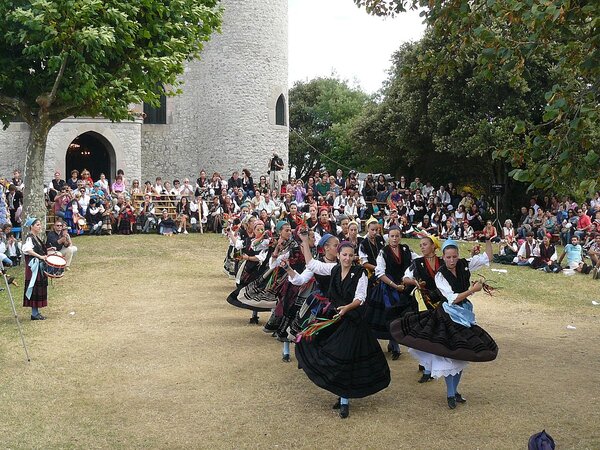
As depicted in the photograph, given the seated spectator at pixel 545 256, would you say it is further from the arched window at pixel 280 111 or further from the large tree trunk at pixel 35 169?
the arched window at pixel 280 111

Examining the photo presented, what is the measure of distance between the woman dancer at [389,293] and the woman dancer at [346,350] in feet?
6.15

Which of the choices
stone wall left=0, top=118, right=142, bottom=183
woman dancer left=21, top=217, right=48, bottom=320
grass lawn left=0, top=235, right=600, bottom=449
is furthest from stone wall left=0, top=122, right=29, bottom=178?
woman dancer left=21, top=217, right=48, bottom=320

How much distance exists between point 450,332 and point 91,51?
12730 millimetres

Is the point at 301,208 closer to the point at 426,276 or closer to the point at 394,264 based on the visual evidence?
the point at 394,264

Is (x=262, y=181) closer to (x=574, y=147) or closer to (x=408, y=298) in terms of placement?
(x=408, y=298)

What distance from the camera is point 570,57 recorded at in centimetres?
1043

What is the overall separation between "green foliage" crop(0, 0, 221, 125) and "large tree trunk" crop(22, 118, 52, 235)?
0.36m

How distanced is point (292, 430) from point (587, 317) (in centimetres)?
862

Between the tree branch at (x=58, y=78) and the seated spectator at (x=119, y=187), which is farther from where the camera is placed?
the seated spectator at (x=119, y=187)

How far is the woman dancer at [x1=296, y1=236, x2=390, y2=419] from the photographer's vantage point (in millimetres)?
8219

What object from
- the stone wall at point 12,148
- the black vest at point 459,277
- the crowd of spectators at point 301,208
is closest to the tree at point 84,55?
the crowd of spectators at point 301,208

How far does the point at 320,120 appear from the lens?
186 ft

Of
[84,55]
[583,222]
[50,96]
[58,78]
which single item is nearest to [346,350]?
[58,78]

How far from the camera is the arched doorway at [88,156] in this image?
34.2 m
